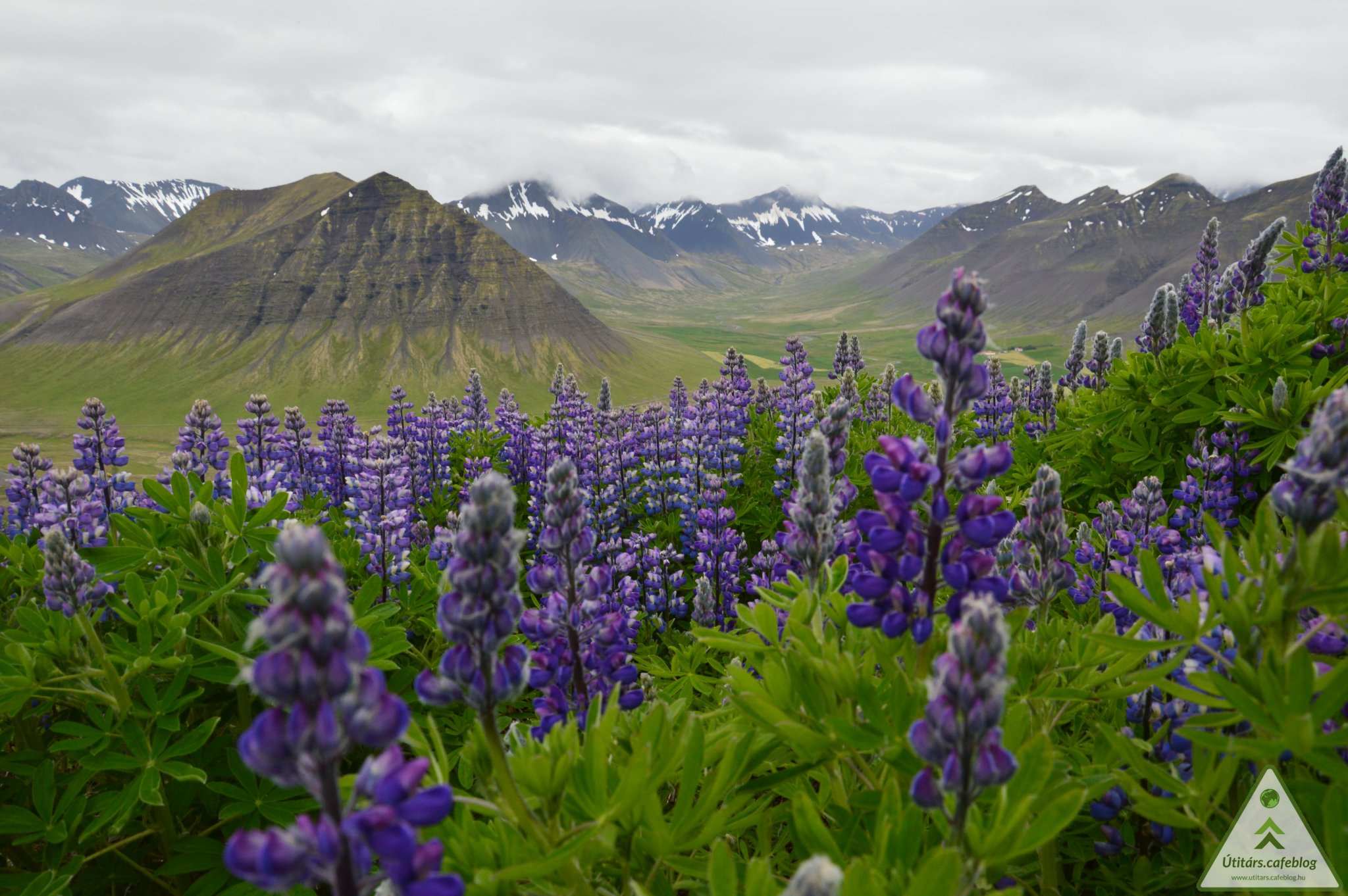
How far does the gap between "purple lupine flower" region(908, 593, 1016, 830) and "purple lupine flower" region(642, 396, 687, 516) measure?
731 centimetres

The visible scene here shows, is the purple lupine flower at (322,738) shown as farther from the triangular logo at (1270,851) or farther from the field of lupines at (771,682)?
the triangular logo at (1270,851)

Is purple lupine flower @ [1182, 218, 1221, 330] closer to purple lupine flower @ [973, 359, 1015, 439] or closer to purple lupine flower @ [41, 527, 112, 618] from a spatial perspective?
purple lupine flower @ [973, 359, 1015, 439]

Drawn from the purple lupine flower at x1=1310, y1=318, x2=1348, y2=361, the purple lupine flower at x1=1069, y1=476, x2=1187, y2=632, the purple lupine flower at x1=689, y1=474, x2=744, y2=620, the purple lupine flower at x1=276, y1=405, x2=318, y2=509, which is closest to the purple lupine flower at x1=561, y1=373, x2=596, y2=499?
the purple lupine flower at x1=689, y1=474, x2=744, y2=620

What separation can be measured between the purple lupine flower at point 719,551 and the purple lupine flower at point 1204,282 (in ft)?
23.0

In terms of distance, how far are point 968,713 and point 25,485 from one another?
8.60 metres

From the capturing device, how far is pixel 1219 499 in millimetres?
5453

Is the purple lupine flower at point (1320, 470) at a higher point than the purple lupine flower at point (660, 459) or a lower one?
higher

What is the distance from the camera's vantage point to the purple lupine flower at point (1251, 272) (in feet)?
24.9

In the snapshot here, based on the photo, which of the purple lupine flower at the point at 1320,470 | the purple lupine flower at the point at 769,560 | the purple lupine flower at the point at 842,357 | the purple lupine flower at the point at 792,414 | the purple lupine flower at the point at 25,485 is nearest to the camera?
the purple lupine flower at the point at 1320,470

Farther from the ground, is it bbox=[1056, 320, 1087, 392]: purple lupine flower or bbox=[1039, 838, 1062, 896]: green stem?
bbox=[1056, 320, 1087, 392]: purple lupine flower

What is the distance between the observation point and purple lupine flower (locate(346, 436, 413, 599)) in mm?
6625

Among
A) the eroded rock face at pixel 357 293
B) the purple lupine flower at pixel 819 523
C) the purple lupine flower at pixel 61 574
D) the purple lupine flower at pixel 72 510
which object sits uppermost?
the eroded rock face at pixel 357 293

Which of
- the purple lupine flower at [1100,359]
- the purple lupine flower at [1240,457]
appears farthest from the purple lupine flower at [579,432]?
the purple lupine flower at [1100,359]

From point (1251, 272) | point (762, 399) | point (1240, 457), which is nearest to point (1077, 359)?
point (1251, 272)
